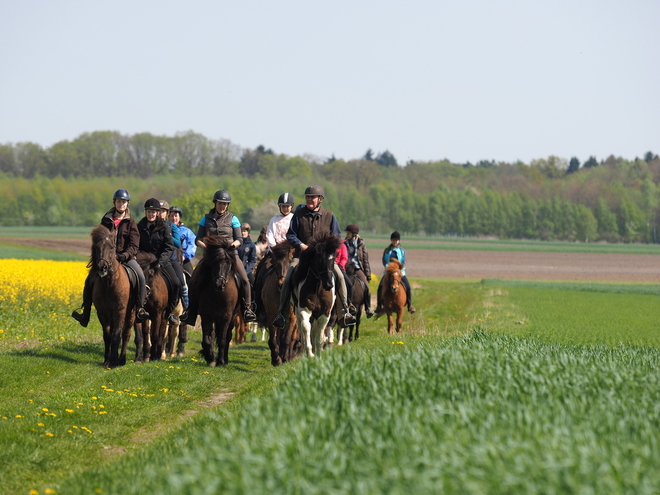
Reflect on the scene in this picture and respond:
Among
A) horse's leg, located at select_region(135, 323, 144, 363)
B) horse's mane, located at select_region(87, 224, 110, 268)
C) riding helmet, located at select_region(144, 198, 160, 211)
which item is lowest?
horse's leg, located at select_region(135, 323, 144, 363)

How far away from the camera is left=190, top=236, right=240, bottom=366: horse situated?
1345 cm

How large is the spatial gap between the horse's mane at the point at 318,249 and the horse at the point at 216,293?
149cm

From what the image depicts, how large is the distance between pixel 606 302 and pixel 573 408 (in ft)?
91.5

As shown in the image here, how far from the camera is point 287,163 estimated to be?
604 ft

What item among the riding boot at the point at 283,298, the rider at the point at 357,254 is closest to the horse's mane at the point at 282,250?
the riding boot at the point at 283,298

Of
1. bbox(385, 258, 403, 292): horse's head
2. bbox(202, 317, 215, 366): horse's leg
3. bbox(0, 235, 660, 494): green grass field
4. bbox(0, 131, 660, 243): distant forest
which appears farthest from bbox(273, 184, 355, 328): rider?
bbox(0, 131, 660, 243): distant forest

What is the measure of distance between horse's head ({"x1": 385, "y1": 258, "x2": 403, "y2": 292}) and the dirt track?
3391 cm

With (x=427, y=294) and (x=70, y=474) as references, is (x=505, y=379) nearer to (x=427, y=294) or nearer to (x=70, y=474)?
(x=70, y=474)

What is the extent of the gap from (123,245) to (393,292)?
7.98m

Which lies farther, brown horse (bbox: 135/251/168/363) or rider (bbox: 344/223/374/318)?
rider (bbox: 344/223/374/318)

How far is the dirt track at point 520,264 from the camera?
57.6 m

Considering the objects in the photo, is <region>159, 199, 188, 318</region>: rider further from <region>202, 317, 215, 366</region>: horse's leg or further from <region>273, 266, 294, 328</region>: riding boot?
<region>273, 266, 294, 328</region>: riding boot

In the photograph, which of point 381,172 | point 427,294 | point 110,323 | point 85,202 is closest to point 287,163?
point 381,172

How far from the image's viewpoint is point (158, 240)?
14594 mm
